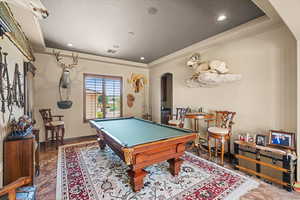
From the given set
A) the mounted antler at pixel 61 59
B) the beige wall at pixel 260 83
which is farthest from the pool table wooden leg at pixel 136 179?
the mounted antler at pixel 61 59

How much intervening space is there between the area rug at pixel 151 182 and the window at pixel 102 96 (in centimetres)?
233

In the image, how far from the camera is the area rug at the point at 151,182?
186cm

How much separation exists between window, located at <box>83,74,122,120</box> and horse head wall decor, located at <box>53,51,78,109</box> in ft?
1.77

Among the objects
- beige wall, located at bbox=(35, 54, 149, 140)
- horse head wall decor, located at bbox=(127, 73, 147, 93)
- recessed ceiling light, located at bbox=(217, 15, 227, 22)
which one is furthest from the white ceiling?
horse head wall decor, located at bbox=(127, 73, 147, 93)

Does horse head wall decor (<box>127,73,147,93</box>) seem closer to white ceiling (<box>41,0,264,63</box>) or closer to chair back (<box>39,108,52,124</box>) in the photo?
white ceiling (<box>41,0,264,63</box>)

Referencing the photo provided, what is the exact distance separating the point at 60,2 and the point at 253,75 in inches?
155

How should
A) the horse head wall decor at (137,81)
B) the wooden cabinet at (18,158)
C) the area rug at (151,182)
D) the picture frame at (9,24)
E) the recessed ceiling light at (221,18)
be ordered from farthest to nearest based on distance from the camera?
→ the horse head wall decor at (137,81)
the recessed ceiling light at (221,18)
the area rug at (151,182)
the wooden cabinet at (18,158)
the picture frame at (9,24)

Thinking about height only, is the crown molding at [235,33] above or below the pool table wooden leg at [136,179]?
above

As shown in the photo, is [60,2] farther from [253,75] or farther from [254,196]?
[254,196]

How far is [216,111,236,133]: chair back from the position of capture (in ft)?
9.81

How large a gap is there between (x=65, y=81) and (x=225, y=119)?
4855 millimetres

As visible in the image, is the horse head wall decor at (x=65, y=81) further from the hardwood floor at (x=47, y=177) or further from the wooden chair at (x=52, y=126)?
the hardwood floor at (x=47, y=177)

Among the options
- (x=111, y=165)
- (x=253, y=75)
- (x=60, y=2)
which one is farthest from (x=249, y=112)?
(x=60, y=2)

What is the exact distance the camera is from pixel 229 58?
3.27 metres
